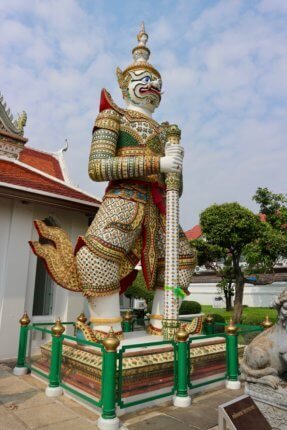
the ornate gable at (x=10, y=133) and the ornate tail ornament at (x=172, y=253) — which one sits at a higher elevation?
the ornate gable at (x=10, y=133)

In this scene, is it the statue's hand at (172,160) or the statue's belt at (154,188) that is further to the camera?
the statue's belt at (154,188)

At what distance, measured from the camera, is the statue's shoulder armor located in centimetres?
502

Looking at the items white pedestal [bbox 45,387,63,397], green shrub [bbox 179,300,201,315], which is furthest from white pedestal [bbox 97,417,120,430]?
green shrub [bbox 179,300,201,315]

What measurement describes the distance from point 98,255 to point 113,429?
75.5 inches

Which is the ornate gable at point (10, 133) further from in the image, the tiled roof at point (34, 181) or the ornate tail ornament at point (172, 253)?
the ornate tail ornament at point (172, 253)

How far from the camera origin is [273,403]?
298 centimetres

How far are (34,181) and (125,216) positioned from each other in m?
3.04

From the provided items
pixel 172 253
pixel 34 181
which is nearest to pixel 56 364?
pixel 172 253

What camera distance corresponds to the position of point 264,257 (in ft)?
36.4

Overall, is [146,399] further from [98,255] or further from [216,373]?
[98,255]

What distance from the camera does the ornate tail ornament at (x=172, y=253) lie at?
4.57 meters

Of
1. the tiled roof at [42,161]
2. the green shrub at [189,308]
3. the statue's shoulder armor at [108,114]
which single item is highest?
the tiled roof at [42,161]

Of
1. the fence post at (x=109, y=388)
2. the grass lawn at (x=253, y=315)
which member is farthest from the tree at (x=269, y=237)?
the fence post at (x=109, y=388)

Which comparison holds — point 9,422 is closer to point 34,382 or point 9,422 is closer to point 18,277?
point 34,382
